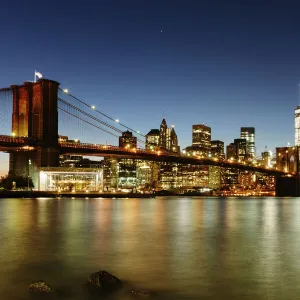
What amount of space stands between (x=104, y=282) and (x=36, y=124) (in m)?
59.5

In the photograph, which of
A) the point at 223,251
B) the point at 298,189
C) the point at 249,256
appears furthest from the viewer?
the point at 298,189

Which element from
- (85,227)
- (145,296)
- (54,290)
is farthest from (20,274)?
(85,227)

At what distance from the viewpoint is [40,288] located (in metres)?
10.8

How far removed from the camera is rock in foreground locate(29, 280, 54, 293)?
10766 millimetres

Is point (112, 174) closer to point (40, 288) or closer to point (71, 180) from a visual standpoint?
point (71, 180)

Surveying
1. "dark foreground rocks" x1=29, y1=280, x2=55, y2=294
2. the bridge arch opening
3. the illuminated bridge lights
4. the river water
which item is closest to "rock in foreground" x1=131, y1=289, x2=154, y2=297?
the river water

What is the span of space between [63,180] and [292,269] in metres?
62.7

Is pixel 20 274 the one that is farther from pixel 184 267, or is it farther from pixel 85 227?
pixel 85 227

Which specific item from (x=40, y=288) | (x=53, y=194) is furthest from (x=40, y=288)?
(x=53, y=194)

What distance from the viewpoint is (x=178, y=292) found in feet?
36.2

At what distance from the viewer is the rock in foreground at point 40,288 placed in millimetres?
10766

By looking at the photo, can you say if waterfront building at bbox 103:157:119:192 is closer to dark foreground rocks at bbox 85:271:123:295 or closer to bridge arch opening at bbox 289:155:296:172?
bridge arch opening at bbox 289:155:296:172

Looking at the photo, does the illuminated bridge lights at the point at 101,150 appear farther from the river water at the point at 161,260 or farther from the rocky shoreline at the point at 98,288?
the rocky shoreline at the point at 98,288

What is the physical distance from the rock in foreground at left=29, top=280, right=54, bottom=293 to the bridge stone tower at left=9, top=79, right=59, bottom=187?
5546 cm
